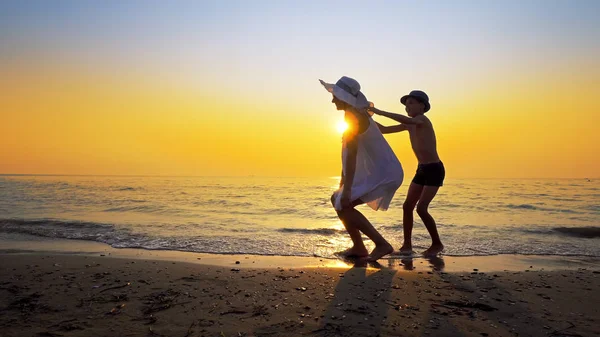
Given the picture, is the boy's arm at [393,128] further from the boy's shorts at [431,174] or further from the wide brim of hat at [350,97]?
the wide brim of hat at [350,97]

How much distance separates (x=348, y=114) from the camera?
14.9 feet

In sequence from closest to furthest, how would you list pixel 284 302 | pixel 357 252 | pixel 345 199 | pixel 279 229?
pixel 284 302, pixel 345 199, pixel 357 252, pixel 279 229

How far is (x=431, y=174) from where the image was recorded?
18.1 ft

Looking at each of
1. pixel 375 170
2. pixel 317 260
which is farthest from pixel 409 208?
pixel 317 260

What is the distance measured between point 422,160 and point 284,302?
3349 millimetres

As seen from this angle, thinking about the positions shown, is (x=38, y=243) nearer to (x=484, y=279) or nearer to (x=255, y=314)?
(x=255, y=314)

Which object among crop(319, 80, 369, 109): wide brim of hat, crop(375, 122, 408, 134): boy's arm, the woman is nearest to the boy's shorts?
crop(375, 122, 408, 134): boy's arm

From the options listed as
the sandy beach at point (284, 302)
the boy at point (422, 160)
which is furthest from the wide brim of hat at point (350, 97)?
the sandy beach at point (284, 302)

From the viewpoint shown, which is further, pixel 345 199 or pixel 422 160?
pixel 422 160

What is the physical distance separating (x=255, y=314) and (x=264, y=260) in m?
2.43

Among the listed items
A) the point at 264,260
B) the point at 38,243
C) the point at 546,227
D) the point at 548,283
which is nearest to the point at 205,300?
the point at 264,260

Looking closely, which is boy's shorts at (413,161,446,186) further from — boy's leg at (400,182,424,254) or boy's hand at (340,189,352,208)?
boy's hand at (340,189,352,208)

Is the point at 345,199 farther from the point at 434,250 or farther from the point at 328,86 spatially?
the point at 434,250

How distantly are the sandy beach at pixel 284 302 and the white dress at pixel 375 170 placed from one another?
0.88 m
